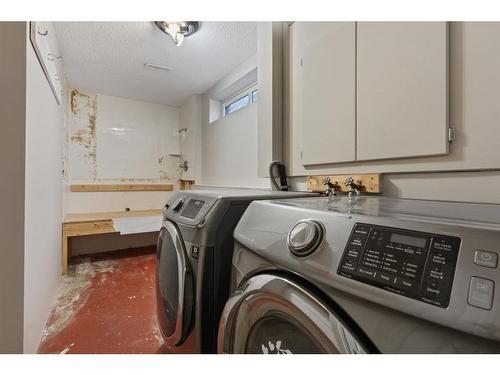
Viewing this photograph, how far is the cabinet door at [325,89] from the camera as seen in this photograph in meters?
1.22

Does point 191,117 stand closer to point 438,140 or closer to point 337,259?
point 438,140

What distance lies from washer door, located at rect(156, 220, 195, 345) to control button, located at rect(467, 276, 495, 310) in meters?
0.80

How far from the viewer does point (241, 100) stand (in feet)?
9.98

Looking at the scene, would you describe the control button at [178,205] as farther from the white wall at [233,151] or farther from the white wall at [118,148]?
the white wall at [118,148]

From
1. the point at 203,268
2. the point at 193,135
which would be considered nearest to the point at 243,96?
the point at 193,135

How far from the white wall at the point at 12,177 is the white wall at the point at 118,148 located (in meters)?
2.54

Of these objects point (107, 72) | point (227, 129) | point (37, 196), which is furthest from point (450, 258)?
point (107, 72)

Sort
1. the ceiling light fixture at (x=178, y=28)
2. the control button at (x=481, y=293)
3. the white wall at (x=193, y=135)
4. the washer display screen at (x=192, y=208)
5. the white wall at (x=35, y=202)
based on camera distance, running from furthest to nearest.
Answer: the white wall at (x=193, y=135)
the ceiling light fixture at (x=178, y=28)
the white wall at (x=35, y=202)
the washer display screen at (x=192, y=208)
the control button at (x=481, y=293)

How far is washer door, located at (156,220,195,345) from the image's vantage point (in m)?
0.93

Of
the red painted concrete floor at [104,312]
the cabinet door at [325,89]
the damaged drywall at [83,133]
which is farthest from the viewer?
the damaged drywall at [83,133]

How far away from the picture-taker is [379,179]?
111cm

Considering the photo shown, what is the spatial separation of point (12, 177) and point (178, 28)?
166 cm

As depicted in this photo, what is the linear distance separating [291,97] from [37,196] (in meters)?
1.57

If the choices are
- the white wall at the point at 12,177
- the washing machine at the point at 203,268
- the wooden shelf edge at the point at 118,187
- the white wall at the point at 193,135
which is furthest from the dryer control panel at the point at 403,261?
the wooden shelf edge at the point at 118,187
